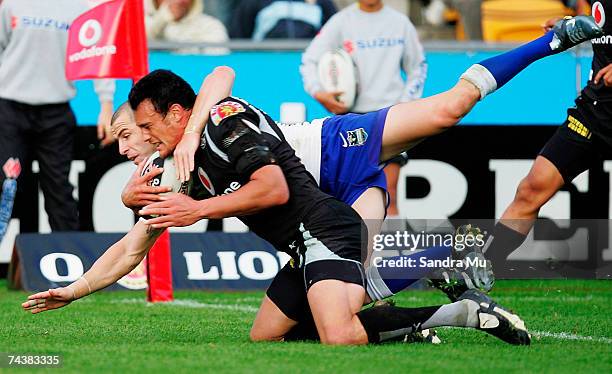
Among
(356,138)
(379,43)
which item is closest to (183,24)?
(379,43)

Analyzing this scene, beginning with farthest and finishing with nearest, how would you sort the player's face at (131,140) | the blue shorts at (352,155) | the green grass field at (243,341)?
the player's face at (131,140)
the blue shorts at (352,155)
the green grass field at (243,341)

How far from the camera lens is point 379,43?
1054 centimetres

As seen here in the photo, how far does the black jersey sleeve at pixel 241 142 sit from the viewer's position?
6.07 m

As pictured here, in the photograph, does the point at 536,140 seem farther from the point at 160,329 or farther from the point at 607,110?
the point at 160,329

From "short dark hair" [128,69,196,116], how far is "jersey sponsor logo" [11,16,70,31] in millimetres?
4008

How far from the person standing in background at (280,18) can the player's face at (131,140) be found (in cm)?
503

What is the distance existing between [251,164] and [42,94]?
4587 millimetres

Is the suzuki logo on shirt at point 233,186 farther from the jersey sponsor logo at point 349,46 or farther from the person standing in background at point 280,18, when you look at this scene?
the person standing in background at point 280,18

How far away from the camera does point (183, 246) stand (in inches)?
390

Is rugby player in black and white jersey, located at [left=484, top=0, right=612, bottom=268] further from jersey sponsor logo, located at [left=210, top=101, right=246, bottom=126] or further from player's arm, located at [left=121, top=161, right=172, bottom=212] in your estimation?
player's arm, located at [left=121, top=161, right=172, bottom=212]

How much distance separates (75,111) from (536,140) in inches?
162

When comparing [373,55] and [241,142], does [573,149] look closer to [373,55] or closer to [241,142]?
[241,142]

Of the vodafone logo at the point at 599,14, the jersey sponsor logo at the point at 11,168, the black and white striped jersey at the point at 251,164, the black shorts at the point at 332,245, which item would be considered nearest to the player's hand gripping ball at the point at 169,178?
the black and white striped jersey at the point at 251,164

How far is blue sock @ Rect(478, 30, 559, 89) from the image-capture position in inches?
261
